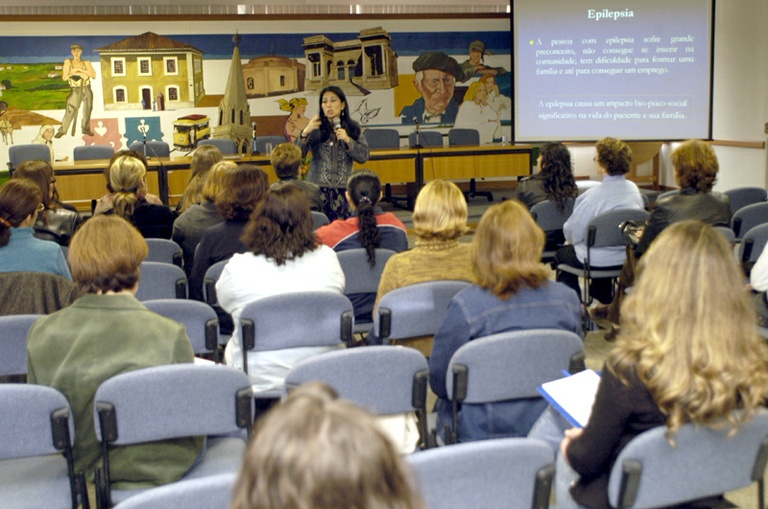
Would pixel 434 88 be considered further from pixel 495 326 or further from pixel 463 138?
pixel 495 326

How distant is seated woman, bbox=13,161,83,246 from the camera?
482 cm

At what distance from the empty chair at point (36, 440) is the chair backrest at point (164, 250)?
7.60ft

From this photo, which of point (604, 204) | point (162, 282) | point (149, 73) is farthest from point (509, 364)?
point (149, 73)

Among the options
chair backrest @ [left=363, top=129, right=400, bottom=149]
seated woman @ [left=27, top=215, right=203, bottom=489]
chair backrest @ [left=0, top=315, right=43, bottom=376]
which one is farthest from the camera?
chair backrest @ [left=363, top=129, right=400, bottom=149]

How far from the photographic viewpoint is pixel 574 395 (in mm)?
2359

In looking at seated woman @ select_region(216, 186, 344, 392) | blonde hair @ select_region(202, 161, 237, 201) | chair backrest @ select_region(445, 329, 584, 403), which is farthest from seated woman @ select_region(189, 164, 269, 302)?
chair backrest @ select_region(445, 329, 584, 403)

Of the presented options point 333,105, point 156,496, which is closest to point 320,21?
point 333,105

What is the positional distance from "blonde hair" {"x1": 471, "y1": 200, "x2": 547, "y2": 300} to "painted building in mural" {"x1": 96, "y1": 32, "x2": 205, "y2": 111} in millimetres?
9274

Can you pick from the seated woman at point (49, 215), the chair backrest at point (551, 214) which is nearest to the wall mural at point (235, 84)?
the chair backrest at point (551, 214)

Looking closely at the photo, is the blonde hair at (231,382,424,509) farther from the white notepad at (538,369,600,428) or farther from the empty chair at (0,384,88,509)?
the empty chair at (0,384,88,509)

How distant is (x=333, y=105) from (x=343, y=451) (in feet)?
19.7

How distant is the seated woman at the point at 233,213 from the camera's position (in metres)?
4.22

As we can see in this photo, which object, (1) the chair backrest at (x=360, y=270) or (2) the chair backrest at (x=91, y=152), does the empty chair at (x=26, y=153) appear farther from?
(1) the chair backrest at (x=360, y=270)

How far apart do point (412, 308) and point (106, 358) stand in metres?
1.30
